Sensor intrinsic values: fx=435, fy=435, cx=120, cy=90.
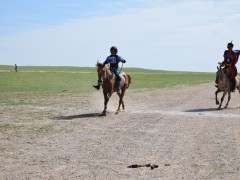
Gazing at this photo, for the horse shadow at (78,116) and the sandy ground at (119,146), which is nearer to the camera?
the sandy ground at (119,146)

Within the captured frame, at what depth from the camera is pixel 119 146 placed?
1030 cm

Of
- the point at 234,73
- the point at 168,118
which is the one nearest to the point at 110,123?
the point at 168,118

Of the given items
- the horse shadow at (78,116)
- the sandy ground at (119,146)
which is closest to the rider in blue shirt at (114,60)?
the horse shadow at (78,116)

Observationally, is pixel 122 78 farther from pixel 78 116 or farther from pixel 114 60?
pixel 78 116

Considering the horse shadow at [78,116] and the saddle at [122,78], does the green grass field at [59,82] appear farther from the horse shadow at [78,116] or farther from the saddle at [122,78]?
the horse shadow at [78,116]

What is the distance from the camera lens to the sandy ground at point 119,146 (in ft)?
25.7

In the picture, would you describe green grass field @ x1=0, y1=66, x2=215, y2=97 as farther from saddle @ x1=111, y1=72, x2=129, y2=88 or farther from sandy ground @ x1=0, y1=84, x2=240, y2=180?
sandy ground @ x1=0, y1=84, x2=240, y2=180

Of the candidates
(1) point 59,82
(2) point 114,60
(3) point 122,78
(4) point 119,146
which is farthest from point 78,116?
(1) point 59,82

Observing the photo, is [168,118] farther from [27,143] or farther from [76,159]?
[76,159]

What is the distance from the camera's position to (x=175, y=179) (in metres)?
7.34

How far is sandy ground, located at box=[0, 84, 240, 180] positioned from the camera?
25.7 feet

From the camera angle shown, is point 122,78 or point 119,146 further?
point 122,78

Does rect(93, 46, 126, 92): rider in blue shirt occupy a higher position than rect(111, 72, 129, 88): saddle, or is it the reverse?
rect(93, 46, 126, 92): rider in blue shirt

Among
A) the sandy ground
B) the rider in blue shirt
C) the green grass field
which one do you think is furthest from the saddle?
the green grass field
